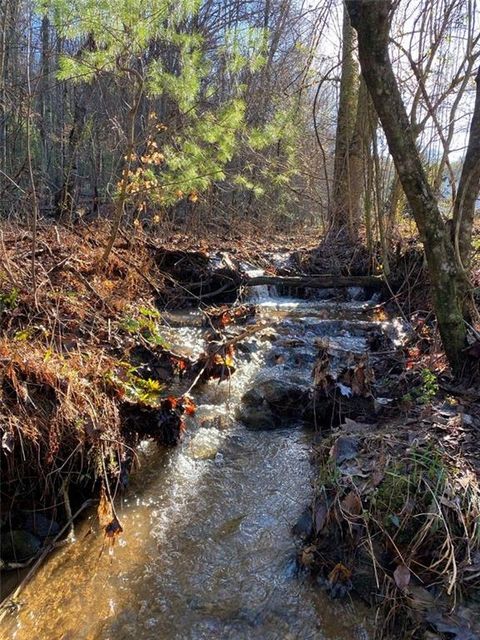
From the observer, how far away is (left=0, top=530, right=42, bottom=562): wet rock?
8.42 ft

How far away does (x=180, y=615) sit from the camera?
230cm

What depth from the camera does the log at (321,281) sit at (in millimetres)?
6875

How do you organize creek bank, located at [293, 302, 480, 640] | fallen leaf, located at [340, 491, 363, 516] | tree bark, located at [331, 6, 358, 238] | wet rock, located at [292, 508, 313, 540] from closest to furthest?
1. creek bank, located at [293, 302, 480, 640]
2. fallen leaf, located at [340, 491, 363, 516]
3. wet rock, located at [292, 508, 313, 540]
4. tree bark, located at [331, 6, 358, 238]

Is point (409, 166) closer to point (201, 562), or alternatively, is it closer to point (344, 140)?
point (201, 562)

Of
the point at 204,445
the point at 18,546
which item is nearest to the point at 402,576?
the point at 204,445

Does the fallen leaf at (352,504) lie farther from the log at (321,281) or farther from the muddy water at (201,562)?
the log at (321,281)

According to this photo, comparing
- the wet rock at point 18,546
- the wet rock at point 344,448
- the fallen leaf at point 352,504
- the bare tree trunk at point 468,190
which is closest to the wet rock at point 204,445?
the wet rock at point 344,448

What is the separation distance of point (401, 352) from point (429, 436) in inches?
78.4

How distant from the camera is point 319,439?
377 centimetres

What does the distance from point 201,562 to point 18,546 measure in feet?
3.29

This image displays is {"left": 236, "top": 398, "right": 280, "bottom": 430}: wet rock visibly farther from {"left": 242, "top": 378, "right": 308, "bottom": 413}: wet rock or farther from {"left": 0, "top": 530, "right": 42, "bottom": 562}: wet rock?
{"left": 0, "top": 530, "right": 42, "bottom": 562}: wet rock

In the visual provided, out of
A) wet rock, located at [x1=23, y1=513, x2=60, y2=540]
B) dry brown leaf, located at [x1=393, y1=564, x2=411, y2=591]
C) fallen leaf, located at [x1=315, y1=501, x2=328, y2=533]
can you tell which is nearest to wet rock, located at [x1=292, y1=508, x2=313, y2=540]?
fallen leaf, located at [x1=315, y1=501, x2=328, y2=533]

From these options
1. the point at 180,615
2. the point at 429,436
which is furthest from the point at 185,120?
the point at 180,615

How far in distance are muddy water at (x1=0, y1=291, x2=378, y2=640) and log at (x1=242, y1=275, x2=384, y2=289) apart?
10.6 feet
